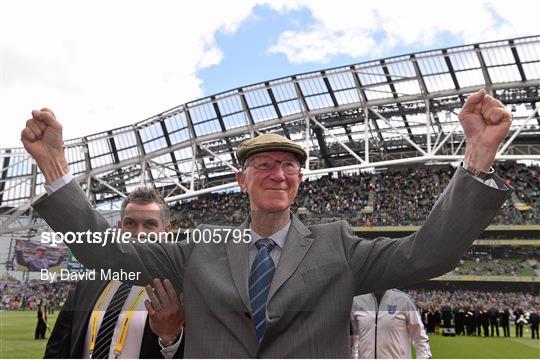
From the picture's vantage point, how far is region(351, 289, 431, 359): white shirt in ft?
15.2


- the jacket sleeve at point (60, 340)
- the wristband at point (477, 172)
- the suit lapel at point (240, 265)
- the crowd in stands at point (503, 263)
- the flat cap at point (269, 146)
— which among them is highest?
the crowd in stands at point (503, 263)

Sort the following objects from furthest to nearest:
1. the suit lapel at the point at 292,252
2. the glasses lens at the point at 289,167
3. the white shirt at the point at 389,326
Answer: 1. the white shirt at the point at 389,326
2. the glasses lens at the point at 289,167
3. the suit lapel at the point at 292,252

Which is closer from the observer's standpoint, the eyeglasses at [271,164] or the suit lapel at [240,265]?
the suit lapel at [240,265]

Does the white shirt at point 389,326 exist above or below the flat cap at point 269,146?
below

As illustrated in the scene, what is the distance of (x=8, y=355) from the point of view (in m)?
9.22

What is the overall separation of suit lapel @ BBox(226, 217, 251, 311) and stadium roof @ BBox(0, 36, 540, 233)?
778 inches

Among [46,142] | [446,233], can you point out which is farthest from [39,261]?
[446,233]

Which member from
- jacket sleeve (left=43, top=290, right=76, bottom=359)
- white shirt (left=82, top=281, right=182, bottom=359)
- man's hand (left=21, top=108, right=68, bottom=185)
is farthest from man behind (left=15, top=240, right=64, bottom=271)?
man's hand (left=21, top=108, right=68, bottom=185)

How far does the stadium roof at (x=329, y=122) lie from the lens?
22.2 m

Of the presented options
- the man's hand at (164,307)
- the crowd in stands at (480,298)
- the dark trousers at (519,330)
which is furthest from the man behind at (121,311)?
the dark trousers at (519,330)

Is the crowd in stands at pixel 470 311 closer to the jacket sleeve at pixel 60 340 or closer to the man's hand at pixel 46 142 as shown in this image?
the jacket sleeve at pixel 60 340

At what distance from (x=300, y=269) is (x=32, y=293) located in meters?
1.65

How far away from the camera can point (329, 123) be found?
25047mm

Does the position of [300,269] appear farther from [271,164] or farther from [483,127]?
[483,127]
